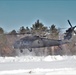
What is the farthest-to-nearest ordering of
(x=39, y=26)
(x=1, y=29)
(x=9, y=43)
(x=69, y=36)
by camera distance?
(x=39, y=26) → (x=1, y=29) → (x=9, y=43) → (x=69, y=36)

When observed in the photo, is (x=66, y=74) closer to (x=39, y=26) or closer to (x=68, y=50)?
(x=68, y=50)

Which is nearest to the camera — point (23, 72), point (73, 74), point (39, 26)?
point (73, 74)

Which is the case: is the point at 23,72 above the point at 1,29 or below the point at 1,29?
below

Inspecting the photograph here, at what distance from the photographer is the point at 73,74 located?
287 inches

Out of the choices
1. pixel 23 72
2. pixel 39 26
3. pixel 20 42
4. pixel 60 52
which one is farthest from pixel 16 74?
pixel 39 26

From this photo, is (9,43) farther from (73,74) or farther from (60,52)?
(73,74)

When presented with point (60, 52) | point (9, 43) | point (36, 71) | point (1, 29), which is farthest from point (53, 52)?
point (36, 71)

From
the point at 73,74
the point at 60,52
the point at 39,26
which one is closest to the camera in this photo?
the point at 73,74

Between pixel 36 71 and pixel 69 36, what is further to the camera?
pixel 69 36

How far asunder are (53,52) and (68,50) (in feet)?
12.7

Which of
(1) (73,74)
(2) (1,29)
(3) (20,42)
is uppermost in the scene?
(2) (1,29)

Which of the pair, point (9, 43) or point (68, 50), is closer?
point (9, 43)

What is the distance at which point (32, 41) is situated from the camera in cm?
3272

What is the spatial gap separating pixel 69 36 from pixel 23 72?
2865 centimetres
